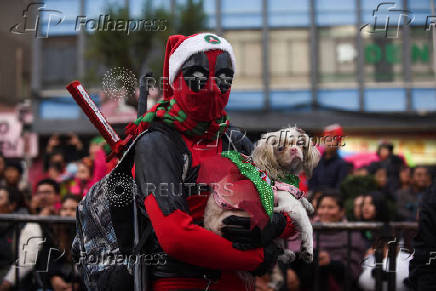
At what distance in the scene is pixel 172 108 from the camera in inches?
108

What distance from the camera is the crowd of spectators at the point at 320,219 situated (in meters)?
5.43

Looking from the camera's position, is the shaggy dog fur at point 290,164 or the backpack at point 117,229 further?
the shaggy dog fur at point 290,164

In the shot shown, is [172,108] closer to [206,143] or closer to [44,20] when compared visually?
[206,143]

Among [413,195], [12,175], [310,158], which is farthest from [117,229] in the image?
[12,175]

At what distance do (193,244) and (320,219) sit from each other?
4.11m

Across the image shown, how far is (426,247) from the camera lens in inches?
157

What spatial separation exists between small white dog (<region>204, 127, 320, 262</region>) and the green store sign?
57.9ft

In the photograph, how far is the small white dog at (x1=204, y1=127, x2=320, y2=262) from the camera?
298 cm

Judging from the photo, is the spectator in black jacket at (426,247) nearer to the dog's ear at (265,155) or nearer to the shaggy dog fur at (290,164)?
the shaggy dog fur at (290,164)
